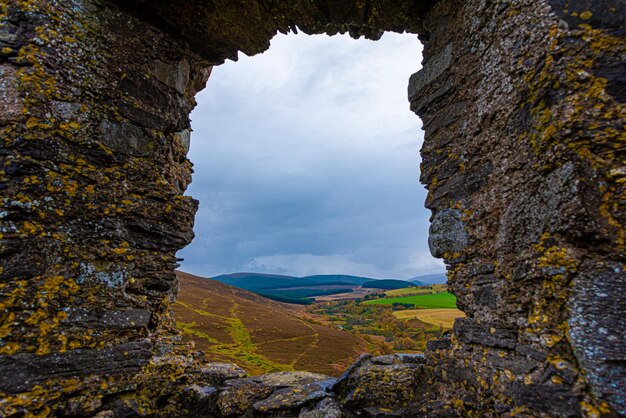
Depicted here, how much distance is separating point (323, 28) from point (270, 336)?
14877 millimetres

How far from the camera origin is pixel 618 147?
8.66ft

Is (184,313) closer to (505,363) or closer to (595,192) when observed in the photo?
(505,363)

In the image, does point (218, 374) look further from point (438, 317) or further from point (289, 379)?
point (438, 317)

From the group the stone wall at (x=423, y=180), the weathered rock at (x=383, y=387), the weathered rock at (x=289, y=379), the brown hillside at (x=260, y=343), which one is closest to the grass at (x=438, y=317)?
the brown hillside at (x=260, y=343)

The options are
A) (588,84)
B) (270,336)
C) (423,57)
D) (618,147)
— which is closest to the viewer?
(618,147)

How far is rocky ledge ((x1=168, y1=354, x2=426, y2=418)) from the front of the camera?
425 cm

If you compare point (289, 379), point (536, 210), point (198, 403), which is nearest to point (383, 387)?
point (289, 379)

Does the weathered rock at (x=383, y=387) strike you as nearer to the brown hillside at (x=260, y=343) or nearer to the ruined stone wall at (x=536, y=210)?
the ruined stone wall at (x=536, y=210)

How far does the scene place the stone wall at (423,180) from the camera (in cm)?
273

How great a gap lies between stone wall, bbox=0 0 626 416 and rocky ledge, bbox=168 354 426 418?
0.11 meters

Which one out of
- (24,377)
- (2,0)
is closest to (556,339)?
(24,377)

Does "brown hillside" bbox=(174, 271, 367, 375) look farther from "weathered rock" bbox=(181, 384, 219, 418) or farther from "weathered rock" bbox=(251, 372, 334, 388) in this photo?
"weathered rock" bbox=(181, 384, 219, 418)

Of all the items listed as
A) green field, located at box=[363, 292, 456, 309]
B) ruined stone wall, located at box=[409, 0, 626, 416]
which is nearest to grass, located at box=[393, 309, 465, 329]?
green field, located at box=[363, 292, 456, 309]

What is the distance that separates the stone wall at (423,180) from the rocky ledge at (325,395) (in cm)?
11
